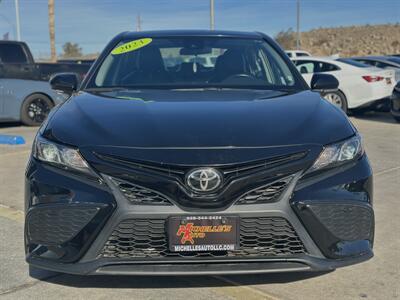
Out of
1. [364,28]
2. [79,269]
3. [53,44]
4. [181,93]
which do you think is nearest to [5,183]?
[181,93]

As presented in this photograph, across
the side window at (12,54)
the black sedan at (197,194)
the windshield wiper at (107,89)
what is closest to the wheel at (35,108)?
the side window at (12,54)

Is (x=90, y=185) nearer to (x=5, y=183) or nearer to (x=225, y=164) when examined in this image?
(x=225, y=164)

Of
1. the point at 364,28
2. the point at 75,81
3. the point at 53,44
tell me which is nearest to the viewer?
the point at 75,81

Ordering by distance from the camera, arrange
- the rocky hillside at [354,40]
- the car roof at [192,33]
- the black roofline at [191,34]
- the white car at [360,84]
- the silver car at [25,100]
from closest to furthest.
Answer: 1. the black roofline at [191,34]
2. the car roof at [192,33]
3. the silver car at [25,100]
4. the white car at [360,84]
5. the rocky hillside at [354,40]

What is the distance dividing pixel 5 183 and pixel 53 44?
2444cm

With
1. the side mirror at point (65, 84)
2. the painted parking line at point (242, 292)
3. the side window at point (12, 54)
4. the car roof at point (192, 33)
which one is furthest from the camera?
the side window at point (12, 54)

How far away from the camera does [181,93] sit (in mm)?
3619

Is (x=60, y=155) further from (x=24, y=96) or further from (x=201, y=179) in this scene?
(x=24, y=96)

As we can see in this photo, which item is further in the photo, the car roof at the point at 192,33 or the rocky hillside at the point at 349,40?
the rocky hillside at the point at 349,40

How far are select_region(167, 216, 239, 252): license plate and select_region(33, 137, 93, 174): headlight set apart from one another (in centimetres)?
52

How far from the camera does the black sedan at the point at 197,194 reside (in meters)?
2.62

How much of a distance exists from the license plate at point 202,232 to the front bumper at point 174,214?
1.5 inches

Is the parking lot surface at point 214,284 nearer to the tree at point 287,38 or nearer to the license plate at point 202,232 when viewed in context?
the license plate at point 202,232

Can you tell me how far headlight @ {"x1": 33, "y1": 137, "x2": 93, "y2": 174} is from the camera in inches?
106
